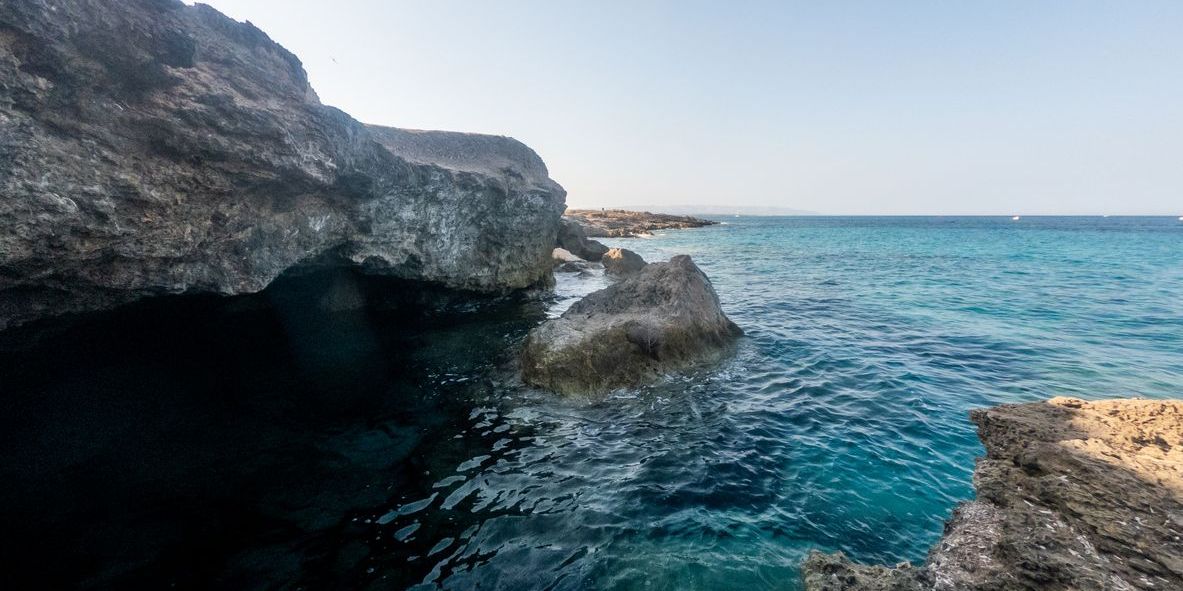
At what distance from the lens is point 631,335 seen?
1255cm

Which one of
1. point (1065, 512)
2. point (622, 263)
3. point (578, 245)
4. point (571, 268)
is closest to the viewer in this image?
point (1065, 512)

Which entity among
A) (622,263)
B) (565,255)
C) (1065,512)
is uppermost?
(565,255)

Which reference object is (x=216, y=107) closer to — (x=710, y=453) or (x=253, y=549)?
(x=253, y=549)

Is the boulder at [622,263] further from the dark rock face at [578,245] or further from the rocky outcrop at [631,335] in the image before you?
the rocky outcrop at [631,335]

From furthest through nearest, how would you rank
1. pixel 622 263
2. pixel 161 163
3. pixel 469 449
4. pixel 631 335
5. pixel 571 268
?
1. pixel 571 268
2. pixel 622 263
3. pixel 631 335
4. pixel 469 449
5. pixel 161 163

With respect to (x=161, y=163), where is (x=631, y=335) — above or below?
below

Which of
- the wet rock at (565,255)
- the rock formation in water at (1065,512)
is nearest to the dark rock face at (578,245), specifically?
the wet rock at (565,255)

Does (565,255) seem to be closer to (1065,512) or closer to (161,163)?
(161,163)

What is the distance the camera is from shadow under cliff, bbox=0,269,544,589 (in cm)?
615

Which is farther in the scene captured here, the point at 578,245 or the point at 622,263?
the point at 578,245

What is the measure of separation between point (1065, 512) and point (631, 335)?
8.74 meters

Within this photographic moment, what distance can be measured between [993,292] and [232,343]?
115 feet

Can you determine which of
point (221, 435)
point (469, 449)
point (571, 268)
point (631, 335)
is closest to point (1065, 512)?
point (469, 449)

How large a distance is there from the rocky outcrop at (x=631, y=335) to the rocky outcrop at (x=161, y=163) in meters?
6.31
